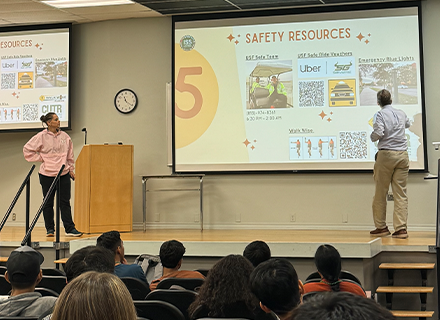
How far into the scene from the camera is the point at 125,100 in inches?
307

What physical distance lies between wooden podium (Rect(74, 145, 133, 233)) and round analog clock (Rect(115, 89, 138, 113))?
1137 mm

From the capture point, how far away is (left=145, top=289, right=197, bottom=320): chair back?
8.95 feet

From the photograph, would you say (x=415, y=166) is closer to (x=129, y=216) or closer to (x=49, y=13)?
(x=129, y=216)

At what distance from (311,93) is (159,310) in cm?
519

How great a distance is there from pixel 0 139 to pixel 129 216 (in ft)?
9.41

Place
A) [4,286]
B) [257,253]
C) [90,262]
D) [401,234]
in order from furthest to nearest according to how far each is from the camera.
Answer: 1. [401,234]
2. [4,286]
3. [257,253]
4. [90,262]

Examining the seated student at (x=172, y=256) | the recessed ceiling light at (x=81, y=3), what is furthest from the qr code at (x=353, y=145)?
the seated student at (x=172, y=256)

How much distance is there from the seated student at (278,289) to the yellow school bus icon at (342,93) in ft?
17.0

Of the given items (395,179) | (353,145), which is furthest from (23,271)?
(353,145)

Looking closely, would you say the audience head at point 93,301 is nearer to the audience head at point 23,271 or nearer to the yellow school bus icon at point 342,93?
the audience head at point 23,271

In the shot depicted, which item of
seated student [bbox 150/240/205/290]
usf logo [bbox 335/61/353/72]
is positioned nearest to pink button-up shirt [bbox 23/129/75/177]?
seated student [bbox 150/240/205/290]

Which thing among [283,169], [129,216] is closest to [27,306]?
[129,216]

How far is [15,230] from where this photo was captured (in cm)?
750

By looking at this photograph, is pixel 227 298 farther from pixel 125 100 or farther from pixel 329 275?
pixel 125 100
